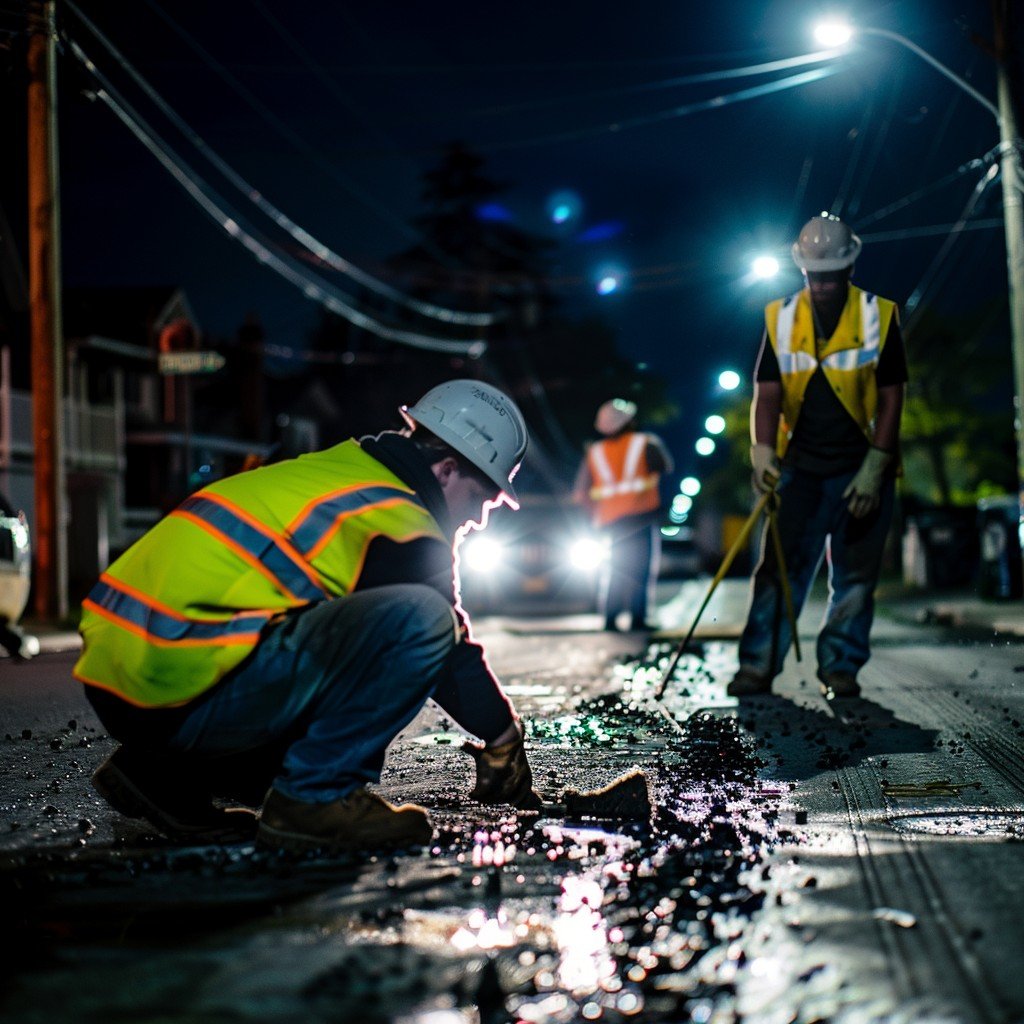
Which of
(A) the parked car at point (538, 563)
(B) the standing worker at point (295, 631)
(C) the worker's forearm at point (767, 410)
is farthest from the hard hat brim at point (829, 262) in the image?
(A) the parked car at point (538, 563)

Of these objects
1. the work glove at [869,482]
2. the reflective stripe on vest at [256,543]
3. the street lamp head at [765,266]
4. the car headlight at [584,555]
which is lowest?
the car headlight at [584,555]

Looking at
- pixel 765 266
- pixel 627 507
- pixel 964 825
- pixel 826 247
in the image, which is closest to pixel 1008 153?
pixel 627 507

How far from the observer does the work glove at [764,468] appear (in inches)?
308

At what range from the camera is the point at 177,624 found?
381cm

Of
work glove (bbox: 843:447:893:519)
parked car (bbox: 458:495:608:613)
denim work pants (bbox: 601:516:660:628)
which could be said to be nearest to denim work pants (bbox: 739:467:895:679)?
work glove (bbox: 843:447:893:519)

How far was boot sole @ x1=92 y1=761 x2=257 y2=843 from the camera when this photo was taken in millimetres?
4230

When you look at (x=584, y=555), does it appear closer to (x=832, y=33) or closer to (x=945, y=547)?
(x=832, y=33)

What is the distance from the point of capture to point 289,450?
39.9 feet

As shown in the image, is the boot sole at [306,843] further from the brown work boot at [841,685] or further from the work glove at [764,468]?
the work glove at [764,468]

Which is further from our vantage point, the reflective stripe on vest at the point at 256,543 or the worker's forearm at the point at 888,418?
the worker's forearm at the point at 888,418

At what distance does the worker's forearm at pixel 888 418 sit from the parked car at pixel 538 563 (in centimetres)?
1163

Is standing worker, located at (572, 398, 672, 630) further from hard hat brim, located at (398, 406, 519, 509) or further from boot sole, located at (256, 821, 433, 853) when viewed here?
boot sole, located at (256, 821, 433, 853)

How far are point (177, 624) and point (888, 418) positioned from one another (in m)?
4.87

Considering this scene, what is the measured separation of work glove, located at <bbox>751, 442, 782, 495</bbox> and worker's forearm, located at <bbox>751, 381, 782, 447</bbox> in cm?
6
